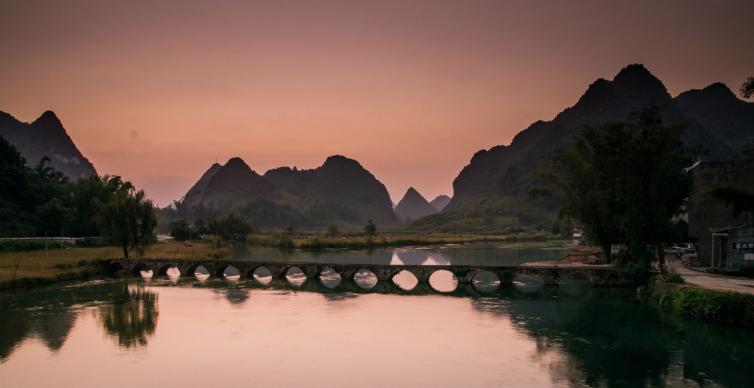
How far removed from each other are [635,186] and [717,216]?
7888 millimetres

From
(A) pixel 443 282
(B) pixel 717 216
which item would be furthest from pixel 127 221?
(B) pixel 717 216

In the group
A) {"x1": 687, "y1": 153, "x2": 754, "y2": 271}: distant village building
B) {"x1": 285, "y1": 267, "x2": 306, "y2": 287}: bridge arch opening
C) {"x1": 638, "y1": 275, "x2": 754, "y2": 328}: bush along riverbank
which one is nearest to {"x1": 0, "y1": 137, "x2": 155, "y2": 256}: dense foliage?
{"x1": 285, "y1": 267, "x2": 306, "y2": 287}: bridge arch opening

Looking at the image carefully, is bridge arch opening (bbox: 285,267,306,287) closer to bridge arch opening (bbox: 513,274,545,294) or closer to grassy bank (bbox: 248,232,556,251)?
bridge arch opening (bbox: 513,274,545,294)

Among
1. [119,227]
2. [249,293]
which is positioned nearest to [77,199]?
[119,227]

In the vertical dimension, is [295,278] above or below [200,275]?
above

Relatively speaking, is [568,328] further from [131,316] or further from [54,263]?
[54,263]

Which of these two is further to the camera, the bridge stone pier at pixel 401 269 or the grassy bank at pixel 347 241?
the grassy bank at pixel 347 241

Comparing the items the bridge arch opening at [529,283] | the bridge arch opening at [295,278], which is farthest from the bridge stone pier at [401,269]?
the bridge arch opening at [295,278]

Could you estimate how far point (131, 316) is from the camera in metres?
44.4

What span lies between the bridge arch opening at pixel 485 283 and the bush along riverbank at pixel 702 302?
14373mm

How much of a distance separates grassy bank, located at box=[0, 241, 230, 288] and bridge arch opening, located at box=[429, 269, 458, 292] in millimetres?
34100

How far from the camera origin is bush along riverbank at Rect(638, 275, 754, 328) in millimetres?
35156

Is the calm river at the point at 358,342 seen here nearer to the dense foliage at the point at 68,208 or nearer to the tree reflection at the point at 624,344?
the tree reflection at the point at 624,344

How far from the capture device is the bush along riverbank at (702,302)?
115ft
